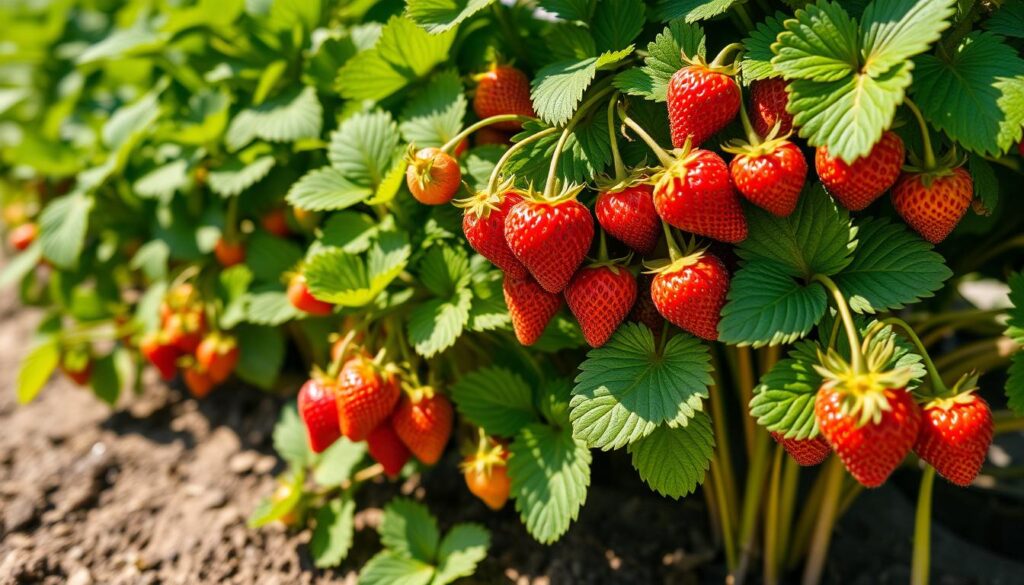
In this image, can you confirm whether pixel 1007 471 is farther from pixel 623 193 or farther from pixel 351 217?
pixel 351 217

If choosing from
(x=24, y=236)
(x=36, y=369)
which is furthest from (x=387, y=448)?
(x=24, y=236)

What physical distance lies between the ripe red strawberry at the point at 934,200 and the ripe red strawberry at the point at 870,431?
251 millimetres

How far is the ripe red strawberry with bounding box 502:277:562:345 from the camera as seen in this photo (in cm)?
122

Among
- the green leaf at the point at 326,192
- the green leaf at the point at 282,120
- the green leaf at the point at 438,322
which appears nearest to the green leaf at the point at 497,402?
the green leaf at the point at 438,322

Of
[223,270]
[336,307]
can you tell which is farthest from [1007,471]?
[223,270]

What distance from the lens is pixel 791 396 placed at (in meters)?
1.06

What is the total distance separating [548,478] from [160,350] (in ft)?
3.84

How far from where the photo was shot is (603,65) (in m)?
1.21

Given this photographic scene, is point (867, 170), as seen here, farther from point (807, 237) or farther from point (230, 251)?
point (230, 251)

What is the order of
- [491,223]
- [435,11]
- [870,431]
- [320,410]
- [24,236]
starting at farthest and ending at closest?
[24,236]
[320,410]
[435,11]
[491,223]
[870,431]

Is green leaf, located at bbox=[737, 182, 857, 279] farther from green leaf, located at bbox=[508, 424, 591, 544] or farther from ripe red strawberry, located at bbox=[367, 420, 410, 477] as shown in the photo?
ripe red strawberry, located at bbox=[367, 420, 410, 477]

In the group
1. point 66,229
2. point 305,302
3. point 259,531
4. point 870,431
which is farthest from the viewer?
point 66,229

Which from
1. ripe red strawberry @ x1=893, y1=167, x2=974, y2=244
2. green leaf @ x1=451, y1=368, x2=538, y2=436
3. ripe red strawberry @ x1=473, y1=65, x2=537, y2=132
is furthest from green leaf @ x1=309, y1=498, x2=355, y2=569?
ripe red strawberry @ x1=893, y1=167, x2=974, y2=244

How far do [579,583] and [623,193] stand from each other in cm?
85
